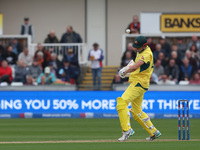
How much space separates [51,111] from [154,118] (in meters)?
3.60

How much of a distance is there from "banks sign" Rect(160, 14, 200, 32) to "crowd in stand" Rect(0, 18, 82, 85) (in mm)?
5222

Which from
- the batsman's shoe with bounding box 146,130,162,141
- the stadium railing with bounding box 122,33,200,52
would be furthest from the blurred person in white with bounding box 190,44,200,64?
the batsman's shoe with bounding box 146,130,162,141

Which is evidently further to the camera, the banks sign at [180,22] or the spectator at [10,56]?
the banks sign at [180,22]

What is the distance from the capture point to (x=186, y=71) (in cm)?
2311

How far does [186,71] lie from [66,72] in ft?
15.9

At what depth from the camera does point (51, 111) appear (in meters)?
20.2

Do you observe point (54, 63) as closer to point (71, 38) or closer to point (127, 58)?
point (71, 38)

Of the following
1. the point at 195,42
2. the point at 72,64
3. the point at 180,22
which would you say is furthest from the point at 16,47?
the point at 180,22

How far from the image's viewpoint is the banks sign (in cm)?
2800

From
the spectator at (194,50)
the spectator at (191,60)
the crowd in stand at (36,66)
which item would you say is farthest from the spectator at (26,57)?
the spectator at (194,50)

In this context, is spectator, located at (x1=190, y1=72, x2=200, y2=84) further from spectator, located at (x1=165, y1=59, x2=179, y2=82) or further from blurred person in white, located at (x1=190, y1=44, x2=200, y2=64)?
blurred person in white, located at (x1=190, y1=44, x2=200, y2=64)

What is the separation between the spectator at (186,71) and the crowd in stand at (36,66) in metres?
4.23

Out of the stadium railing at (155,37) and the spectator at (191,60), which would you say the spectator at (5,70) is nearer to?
the stadium railing at (155,37)

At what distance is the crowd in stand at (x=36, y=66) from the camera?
74.3 feet
